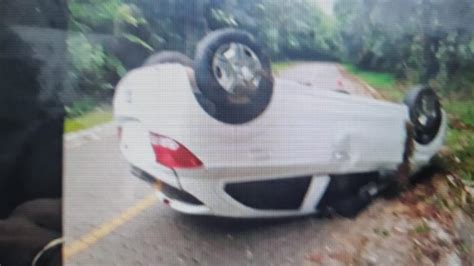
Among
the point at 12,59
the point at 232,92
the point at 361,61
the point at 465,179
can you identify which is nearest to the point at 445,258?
the point at 465,179

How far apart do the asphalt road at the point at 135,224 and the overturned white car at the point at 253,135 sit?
0.03 meters

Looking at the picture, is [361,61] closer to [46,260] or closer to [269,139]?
[269,139]

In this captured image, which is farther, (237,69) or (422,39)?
(422,39)

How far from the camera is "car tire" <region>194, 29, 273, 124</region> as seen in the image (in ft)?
3.62

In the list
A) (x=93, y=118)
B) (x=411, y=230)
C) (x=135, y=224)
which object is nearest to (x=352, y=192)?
(x=411, y=230)

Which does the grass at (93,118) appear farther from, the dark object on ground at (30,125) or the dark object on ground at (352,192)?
the dark object on ground at (352,192)

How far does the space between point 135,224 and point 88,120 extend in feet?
0.78

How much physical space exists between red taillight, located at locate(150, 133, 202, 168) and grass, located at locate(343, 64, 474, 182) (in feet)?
1.43

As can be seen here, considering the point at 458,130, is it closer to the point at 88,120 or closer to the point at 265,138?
the point at 265,138

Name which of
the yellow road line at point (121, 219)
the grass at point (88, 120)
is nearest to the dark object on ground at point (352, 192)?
the yellow road line at point (121, 219)

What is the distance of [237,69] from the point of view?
1117mm

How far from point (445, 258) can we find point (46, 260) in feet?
2.87

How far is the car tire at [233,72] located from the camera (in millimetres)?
1104

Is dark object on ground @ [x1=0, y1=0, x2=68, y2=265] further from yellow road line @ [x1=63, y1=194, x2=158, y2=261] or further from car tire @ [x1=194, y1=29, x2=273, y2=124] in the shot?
car tire @ [x1=194, y1=29, x2=273, y2=124]
